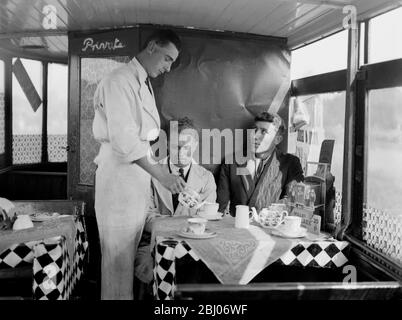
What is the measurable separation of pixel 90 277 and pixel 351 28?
6.72 ft

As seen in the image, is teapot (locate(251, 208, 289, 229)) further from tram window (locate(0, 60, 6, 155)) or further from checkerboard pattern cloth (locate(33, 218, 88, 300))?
tram window (locate(0, 60, 6, 155))

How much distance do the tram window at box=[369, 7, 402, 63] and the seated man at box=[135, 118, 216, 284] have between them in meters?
1.16

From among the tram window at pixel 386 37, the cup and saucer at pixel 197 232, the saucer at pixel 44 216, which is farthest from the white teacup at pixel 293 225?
the saucer at pixel 44 216

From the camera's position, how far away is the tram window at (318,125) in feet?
8.02

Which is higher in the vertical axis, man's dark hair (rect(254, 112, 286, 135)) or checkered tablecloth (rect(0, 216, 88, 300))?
man's dark hair (rect(254, 112, 286, 135))

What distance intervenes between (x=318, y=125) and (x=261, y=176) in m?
0.45

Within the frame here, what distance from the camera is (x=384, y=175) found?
6.98 ft

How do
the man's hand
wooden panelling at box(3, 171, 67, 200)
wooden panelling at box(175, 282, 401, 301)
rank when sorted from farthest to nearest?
wooden panelling at box(3, 171, 67, 200)
the man's hand
wooden panelling at box(175, 282, 401, 301)

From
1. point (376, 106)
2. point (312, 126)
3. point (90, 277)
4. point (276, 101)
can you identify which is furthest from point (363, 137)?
point (90, 277)

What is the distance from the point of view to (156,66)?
9.26ft

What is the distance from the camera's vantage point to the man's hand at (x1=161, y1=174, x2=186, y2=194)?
107 inches

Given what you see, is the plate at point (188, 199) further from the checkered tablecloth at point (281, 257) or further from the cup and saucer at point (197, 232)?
the checkered tablecloth at point (281, 257)

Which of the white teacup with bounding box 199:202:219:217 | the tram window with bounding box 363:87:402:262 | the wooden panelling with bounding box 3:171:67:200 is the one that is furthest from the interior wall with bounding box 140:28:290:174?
the wooden panelling with bounding box 3:171:67:200

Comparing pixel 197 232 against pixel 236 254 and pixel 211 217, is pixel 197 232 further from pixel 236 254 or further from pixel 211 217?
pixel 211 217
